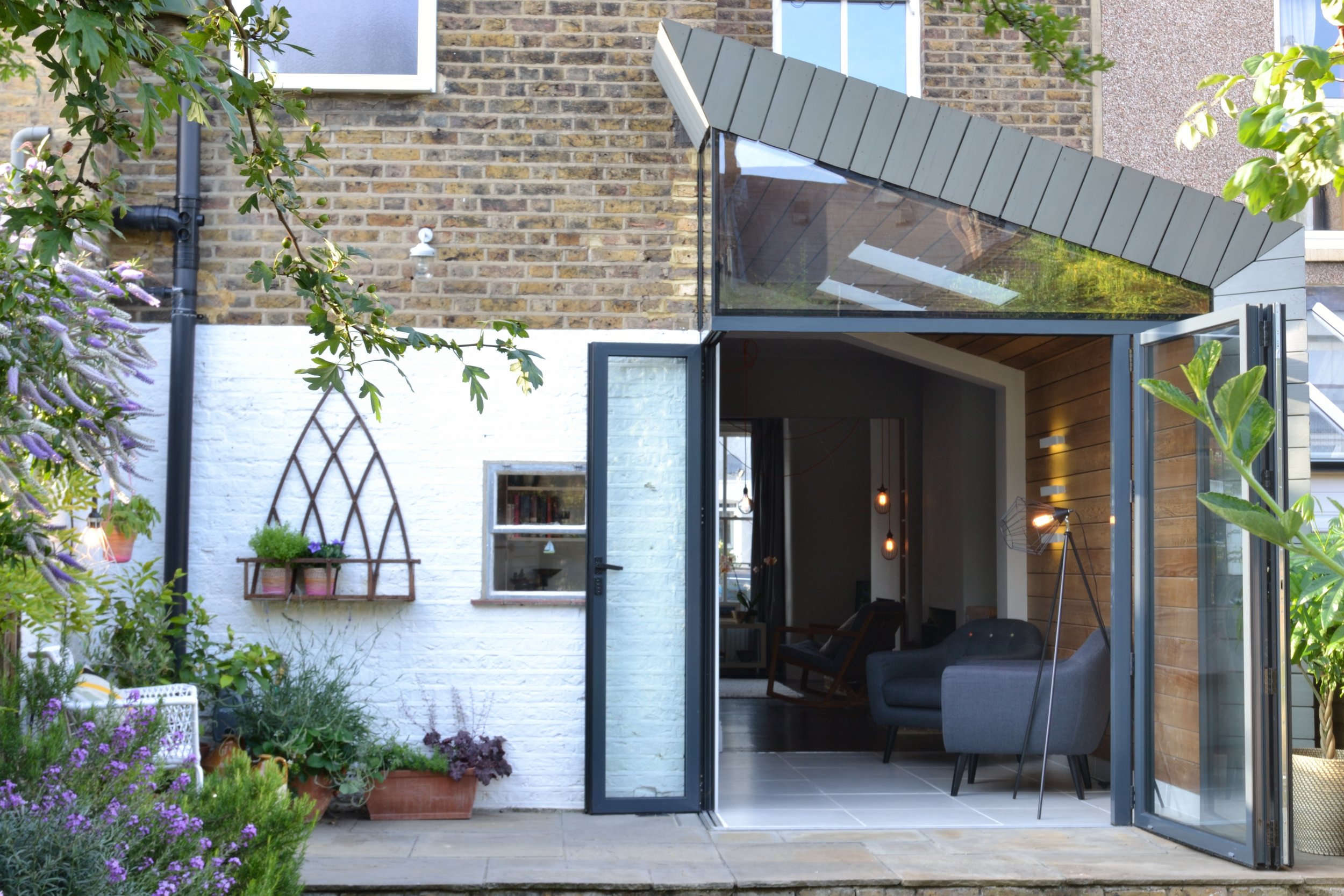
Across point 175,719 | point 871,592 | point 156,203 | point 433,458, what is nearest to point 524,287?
point 433,458

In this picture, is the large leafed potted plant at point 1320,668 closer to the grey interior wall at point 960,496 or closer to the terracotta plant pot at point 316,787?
the grey interior wall at point 960,496

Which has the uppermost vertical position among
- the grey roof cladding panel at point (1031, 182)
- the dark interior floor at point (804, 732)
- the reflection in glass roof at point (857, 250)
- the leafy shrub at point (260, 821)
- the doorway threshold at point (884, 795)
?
the grey roof cladding panel at point (1031, 182)

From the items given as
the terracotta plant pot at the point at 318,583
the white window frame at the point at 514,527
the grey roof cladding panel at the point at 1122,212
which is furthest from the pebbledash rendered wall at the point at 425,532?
the grey roof cladding panel at the point at 1122,212

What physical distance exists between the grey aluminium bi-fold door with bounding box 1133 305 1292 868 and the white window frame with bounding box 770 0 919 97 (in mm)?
2230

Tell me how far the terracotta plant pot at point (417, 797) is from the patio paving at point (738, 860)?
0.06 m

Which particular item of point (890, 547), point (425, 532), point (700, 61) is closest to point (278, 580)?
point (425, 532)

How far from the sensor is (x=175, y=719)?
4.84 meters

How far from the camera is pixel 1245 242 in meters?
5.37

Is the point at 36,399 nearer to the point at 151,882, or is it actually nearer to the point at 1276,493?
the point at 151,882

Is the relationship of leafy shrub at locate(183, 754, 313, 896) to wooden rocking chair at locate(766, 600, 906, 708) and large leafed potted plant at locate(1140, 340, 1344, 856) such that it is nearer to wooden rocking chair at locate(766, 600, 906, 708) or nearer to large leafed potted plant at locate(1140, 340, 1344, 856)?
large leafed potted plant at locate(1140, 340, 1344, 856)

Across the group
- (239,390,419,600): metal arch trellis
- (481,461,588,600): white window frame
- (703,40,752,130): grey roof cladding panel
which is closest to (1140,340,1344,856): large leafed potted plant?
(703,40,752,130): grey roof cladding panel

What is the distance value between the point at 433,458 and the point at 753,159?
6.37ft

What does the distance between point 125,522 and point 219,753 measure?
103cm

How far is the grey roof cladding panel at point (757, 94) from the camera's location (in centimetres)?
520
